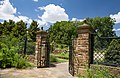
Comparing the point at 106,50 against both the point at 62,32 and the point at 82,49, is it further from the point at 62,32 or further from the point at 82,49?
the point at 62,32

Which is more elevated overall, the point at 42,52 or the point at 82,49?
the point at 82,49

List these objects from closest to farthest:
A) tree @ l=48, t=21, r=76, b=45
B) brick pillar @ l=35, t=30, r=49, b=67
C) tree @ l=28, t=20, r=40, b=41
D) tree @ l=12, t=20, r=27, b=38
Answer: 1. brick pillar @ l=35, t=30, r=49, b=67
2. tree @ l=12, t=20, r=27, b=38
3. tree @ l=28, t=20, r=40, b=41
4. tree @ l=48, t=21, r=76, b=45

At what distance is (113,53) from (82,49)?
1.19 meters

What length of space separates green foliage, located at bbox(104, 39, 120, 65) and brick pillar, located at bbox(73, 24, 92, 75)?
0.73 metres

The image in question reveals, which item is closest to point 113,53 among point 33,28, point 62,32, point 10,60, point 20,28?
point 10,60

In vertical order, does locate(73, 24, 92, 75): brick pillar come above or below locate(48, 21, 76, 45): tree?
below

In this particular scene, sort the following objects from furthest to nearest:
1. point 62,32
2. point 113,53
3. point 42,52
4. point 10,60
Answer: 1. point 62,32
2. point 42,52
3. point 10,60
4. point 113,53

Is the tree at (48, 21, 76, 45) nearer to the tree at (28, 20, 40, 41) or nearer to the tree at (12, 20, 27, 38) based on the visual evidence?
the tree at (28, 20, 40, 41)

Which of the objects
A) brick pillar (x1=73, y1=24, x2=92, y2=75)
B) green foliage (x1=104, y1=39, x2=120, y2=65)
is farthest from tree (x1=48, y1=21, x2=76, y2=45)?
green foliage (x1=104, y1=39, x2=120, y2=65)

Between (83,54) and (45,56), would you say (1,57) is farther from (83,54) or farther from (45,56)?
(83,54)

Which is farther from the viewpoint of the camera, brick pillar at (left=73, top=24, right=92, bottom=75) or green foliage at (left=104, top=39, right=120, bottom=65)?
brick pillar at (left=73, top=24, right=92, bottom=75)

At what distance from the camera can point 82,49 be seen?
23.8 ft

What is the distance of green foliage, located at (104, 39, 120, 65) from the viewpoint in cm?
670

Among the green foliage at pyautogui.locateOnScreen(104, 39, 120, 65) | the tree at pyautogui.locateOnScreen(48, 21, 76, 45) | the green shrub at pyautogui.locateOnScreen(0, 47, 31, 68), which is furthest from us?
the tree at pyautogui.locateOnScreen(48, 21, 76, 45)
